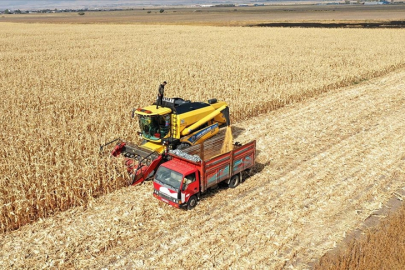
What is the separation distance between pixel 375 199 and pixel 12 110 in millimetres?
14175

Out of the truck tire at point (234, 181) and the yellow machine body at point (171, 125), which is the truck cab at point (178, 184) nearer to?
the truck tire at point (234, 181)

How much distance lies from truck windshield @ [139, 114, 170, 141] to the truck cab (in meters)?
1.58

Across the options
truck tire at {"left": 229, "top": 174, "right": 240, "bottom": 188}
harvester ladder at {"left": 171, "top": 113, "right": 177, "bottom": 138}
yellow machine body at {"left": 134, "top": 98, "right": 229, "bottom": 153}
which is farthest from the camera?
harvester ladder at {"left": 171, "top": 113, "right": 177, "bottom": 138}

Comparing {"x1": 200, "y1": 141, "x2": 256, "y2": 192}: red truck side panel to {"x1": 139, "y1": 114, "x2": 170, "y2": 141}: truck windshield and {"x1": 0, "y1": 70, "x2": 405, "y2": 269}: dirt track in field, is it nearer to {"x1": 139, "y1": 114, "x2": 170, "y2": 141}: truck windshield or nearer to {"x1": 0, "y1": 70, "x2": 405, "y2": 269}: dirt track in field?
{"x1": 0, "y1": 70, "x2": 405, "y2": 269}: dirt track in field

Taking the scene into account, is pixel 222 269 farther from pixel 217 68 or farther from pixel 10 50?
pixel 10 50

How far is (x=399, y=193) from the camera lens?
988 centimetres

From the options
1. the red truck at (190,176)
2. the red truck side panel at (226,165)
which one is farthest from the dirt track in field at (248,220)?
the red truck side panel at (226,165)

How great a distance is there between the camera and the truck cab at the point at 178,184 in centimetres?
878

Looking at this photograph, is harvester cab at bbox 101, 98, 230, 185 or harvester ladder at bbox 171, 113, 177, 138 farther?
harvester ladder at bbox 171, 113, 177, 138

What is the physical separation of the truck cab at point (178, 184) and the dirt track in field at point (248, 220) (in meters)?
0.37

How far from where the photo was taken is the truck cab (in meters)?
8.78

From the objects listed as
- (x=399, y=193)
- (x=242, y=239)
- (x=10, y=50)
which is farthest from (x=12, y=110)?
(x=10, y=50)

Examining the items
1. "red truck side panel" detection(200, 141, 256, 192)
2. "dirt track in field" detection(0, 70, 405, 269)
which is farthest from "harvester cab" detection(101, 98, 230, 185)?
"red truck side panel" detection(200, 141, 256, 192)

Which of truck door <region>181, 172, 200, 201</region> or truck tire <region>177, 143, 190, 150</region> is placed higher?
truck tire <region>177, 143, 190, 150</region>
